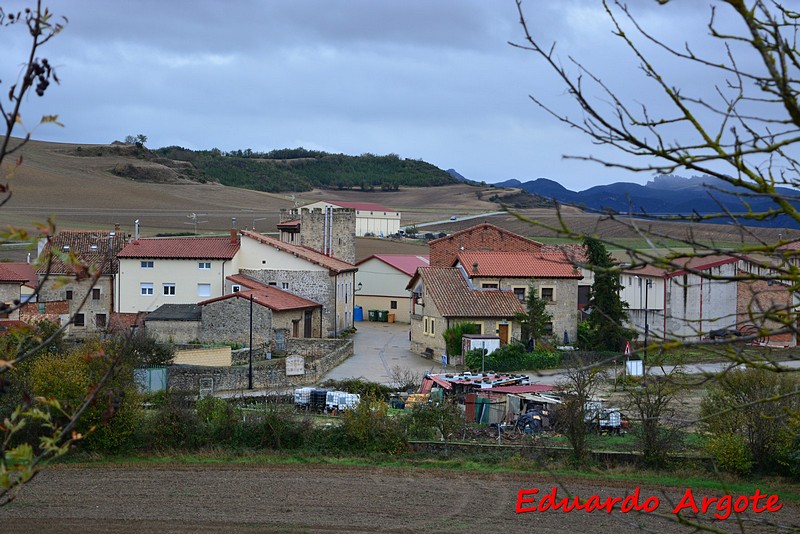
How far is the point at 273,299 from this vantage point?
3897 centimetres

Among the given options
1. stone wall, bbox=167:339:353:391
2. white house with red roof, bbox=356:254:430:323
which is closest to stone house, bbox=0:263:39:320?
stone wall, bbox=167:339:353:391

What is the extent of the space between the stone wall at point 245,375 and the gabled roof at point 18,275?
12.9 m

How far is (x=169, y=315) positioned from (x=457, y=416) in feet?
56.9

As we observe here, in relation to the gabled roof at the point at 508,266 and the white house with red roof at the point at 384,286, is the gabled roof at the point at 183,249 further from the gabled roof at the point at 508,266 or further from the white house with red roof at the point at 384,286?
the white house with red roof at the point at 384,286

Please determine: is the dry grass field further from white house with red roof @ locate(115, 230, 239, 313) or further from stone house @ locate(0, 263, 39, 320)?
white house with red roof @ locate(115, 230, 239, 313)

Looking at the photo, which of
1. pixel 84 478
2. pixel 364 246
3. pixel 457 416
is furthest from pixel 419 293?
pixel 364 246

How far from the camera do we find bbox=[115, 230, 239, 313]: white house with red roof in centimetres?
4175

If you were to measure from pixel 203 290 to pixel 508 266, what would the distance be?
13530mm

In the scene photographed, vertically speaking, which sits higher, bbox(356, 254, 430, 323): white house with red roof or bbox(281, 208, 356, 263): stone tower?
bbox(281, 208, 356, 263): stone tower

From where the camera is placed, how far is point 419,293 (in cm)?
4088

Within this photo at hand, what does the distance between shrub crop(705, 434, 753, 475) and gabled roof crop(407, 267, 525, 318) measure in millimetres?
15943

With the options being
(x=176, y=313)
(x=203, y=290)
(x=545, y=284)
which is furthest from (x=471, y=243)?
(x=176, y=313)

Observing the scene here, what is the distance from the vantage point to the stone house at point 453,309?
36.9 metres

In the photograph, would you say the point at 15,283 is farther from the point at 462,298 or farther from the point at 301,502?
the point at 301,502
